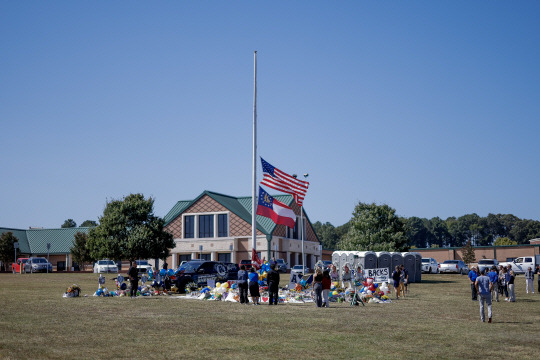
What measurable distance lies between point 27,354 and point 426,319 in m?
12.7

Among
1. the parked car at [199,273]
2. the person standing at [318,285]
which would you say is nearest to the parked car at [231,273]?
the parked car at [199,273]

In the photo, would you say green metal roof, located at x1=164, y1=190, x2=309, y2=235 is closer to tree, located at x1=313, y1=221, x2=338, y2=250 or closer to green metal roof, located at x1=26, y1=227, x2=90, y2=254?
green metal roof, located at x1=26, y1=227, x2=90, y2=254

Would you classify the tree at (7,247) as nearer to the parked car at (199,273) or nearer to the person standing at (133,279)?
the parked car at (199,273)

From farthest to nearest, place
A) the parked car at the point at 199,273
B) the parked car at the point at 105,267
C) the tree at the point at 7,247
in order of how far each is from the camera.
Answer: the tree at the point at 7,247, the parked car at the point at 105,267, the parked car at the point at 199,273

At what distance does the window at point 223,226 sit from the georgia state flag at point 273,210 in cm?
3766

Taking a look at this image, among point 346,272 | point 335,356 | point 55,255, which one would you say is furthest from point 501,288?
point 55,255

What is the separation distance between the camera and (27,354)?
11.9m

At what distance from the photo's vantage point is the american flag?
33.2 m

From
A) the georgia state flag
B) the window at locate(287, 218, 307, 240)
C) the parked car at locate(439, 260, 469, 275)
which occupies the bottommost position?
the parked car at locate(439, 260, 469, 275)

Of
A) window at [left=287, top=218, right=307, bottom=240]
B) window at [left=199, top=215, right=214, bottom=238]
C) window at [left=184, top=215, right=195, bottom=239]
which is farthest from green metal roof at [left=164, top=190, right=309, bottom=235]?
window at [left=287, top=218, right=307, bottom=240]

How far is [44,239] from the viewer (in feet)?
267

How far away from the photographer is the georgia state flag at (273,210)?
3241 centimetres

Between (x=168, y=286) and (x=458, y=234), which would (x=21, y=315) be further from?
(x=458, y=234)

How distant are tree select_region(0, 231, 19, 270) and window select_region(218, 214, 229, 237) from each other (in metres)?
25.4
